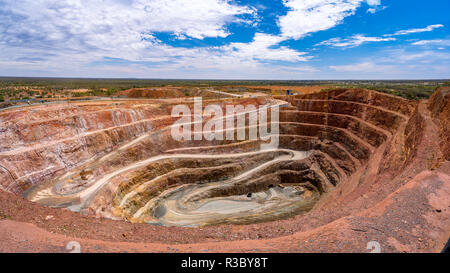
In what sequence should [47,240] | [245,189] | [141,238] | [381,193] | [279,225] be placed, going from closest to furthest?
[47,240], [141,238], [279,225], [381,193], [245,189]

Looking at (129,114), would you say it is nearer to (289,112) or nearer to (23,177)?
(23,177)

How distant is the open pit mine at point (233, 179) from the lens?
1107cm

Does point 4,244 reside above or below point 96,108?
below

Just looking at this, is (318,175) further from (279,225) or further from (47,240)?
(47,240)

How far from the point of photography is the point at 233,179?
126 ft

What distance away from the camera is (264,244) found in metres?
Answer: 11.0

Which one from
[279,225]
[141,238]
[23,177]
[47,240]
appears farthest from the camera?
[23,177]

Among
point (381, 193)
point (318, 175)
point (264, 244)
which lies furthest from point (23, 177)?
point (318, 175)

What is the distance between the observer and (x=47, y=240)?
10242 mm

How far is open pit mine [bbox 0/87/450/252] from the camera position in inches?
436

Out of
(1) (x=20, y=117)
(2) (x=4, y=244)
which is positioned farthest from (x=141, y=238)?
(1) (x=20, y=117)

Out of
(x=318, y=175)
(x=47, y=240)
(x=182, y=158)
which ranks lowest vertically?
(x=318, y=175)

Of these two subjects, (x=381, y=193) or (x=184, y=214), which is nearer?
(x=381, y=193)

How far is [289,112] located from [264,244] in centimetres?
4346
